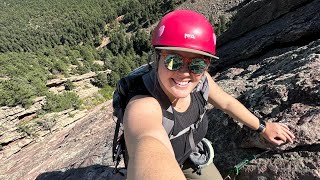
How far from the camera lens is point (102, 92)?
5325cm

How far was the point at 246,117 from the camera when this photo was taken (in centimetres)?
379

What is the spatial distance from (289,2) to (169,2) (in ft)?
312

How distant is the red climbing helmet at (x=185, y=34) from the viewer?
2771mm

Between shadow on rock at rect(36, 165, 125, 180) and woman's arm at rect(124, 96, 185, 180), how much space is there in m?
2.86

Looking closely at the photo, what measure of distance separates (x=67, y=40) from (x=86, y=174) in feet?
393

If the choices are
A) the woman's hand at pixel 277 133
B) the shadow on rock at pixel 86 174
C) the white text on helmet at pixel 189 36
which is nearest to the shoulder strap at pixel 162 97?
the white text on helmet at pixel 189 36

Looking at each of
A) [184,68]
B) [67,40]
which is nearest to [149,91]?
[184,68]

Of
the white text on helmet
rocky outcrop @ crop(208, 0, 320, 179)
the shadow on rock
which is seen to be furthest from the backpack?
the shadow on rock

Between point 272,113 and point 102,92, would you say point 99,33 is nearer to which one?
point 102,92

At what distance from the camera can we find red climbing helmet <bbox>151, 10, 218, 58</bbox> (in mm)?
2771

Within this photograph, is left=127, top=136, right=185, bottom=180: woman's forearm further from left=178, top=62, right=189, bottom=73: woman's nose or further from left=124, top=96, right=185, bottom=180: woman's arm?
left=178, top=62, right=189, bottom=73: woman's nose

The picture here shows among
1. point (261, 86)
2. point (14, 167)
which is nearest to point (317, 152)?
point (261, 86)

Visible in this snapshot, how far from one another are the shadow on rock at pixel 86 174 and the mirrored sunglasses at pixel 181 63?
3.11 metres

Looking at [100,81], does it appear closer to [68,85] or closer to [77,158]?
[68,85]
